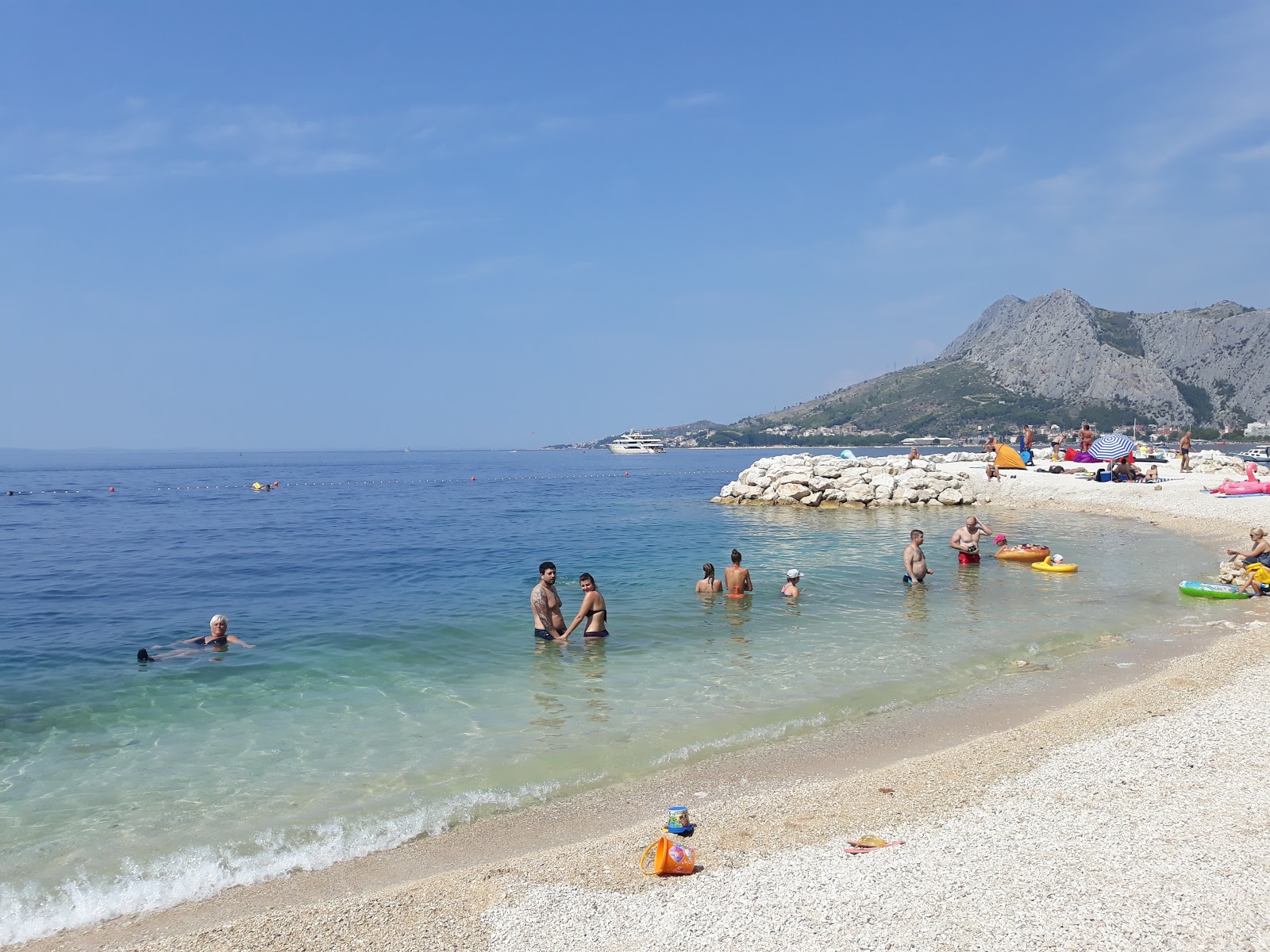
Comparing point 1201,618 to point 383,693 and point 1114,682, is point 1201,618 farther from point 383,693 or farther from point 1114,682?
point 383,693

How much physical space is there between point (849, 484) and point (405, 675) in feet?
103

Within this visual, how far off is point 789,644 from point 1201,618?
26.7ft

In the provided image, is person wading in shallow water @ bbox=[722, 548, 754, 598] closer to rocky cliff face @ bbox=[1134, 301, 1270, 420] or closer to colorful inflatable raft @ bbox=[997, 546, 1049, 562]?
colorful inflatable raft @ bbox=[997, 546, 1049, 562]

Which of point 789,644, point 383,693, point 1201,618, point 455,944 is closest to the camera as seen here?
point 455,944

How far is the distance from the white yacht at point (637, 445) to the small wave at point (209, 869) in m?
170

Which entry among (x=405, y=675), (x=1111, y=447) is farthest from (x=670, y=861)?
(x=1111, y=447)

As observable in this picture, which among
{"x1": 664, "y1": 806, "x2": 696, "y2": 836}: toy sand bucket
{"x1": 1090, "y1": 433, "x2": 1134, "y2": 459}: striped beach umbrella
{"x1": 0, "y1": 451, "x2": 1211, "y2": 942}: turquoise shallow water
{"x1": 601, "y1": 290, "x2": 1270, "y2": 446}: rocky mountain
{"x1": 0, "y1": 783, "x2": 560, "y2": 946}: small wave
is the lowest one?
{"x1": 0, "y1": 783, "x2": 560, "y2": 946}: small wave

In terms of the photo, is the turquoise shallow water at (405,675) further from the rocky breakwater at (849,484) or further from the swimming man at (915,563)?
the rocky breakwater at (849,484)

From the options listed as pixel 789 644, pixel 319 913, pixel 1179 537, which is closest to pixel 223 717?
pixel 319 913

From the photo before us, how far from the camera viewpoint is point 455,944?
203 inches

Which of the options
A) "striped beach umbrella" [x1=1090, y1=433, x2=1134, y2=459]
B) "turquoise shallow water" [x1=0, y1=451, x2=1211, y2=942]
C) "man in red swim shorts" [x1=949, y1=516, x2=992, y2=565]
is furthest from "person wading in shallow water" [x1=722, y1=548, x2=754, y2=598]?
"striped beach umbrella" [x1=1090, y1=433, x2=1134, y2=459]

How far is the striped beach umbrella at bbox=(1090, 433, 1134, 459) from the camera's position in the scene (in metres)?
40.1

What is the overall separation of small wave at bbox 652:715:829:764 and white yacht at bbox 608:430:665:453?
551ft

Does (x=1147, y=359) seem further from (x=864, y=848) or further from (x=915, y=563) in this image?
(x=864, y=848)
